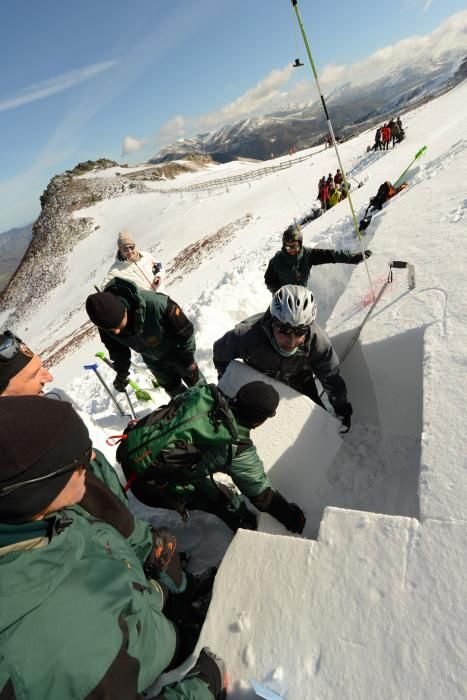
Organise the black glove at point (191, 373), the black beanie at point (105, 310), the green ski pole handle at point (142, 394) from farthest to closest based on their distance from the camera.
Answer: the green ski pole handle at point (142, 394)
the black glove at point (191, 373)
the black beanie at point (105, 310)

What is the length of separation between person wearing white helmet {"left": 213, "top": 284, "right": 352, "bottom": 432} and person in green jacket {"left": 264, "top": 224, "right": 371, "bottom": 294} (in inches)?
69.4

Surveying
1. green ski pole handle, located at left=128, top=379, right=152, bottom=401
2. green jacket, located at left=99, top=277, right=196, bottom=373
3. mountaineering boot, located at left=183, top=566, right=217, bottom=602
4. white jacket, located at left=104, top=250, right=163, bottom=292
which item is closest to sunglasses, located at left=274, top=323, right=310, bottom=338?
green jacket, located at left=99, top=277, right=196, bottom=373

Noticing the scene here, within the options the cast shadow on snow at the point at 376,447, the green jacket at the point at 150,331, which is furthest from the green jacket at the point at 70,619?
the green jacket at the point at 150,331

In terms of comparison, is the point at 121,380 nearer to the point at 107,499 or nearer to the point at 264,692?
the point at 107,499

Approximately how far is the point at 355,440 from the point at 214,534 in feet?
5.61

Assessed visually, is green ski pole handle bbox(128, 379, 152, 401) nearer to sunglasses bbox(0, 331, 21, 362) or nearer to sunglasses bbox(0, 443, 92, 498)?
sunglasses bbox(0, 331, 21, 362)

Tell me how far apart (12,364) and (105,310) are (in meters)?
1.08

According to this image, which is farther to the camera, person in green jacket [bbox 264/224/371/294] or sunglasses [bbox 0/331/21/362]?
person in green jacket [bbox 264/224/371/294]

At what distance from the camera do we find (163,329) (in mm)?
4293

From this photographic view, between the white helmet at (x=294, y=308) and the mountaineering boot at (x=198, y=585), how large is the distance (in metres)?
2.05

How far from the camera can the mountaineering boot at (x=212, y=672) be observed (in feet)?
5.70

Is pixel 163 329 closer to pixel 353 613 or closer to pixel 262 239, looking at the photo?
pixel 353 613

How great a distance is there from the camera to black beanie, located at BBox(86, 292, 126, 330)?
11.4 feet

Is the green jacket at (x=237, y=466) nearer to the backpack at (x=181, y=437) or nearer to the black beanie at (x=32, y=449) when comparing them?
the backpack at (x=181, y=437)
